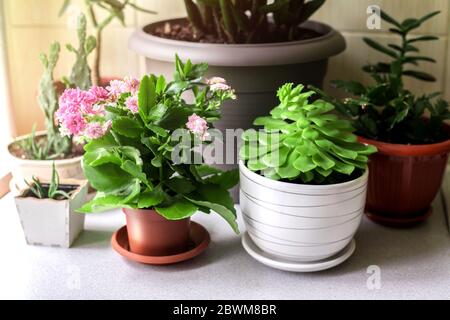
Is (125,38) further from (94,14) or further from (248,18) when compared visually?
(248,18)

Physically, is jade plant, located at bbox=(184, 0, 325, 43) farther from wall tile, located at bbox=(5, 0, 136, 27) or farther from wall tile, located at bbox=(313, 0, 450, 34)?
wall tile, located at bbox=(5, 0, 136, 27)

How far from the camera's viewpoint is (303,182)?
0.85m

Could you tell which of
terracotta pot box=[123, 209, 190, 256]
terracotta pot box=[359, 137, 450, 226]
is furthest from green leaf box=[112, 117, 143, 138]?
terracotta pot box=[359, 137, 450, 226]

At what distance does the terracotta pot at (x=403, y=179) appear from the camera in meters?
0.95

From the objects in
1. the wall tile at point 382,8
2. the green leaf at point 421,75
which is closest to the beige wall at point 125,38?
the wall tile at point 382,8

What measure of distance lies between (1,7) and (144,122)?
466 millimetres

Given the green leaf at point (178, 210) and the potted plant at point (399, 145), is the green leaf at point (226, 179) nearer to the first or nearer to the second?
the green leaf at point (178, 210)

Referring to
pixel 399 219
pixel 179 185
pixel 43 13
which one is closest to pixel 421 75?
Result: pixel 399 219

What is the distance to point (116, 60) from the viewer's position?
1.27 meters

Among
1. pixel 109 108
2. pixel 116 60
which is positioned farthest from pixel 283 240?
pixel 116 60

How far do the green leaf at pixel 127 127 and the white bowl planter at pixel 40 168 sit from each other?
0.23 meters

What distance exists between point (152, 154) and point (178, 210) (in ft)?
0.27

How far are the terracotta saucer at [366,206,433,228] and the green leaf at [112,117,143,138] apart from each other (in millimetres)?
400
